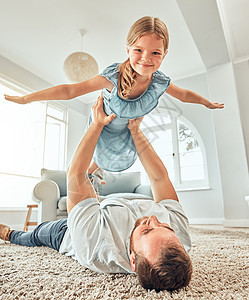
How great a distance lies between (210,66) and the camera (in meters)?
3.66

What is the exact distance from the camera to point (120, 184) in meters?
3.51

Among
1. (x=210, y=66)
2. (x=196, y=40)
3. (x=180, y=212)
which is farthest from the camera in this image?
(x=210, y=66)

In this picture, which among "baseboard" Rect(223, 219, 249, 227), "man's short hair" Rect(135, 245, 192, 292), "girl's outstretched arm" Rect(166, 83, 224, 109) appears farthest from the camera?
"baseboard" Rect(223, 219, 249, 227)

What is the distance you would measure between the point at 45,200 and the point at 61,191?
0.50m

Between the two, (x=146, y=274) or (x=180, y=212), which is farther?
(x=180, y=212)

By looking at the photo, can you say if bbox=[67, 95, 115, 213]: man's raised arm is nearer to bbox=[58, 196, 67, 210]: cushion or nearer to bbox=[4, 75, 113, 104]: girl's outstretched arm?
bbox=[4, 75, 113, 104]: girl's outstretched arm

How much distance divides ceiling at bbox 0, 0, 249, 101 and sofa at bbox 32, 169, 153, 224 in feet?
5.89

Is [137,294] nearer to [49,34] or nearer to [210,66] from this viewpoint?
[49,34]

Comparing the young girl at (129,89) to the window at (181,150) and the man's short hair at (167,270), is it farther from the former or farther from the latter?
the window at (181,150)

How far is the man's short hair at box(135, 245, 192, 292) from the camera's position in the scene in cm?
63

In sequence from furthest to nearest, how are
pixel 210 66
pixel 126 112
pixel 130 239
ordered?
pixel 210 66 → pixel 126 112 → pixel 130 239

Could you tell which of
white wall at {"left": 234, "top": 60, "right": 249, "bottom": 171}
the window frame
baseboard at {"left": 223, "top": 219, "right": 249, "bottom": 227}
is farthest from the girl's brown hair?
the window frame

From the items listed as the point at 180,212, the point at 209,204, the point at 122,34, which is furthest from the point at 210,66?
the point at 180,212

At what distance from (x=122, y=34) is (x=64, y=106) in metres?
1.98
